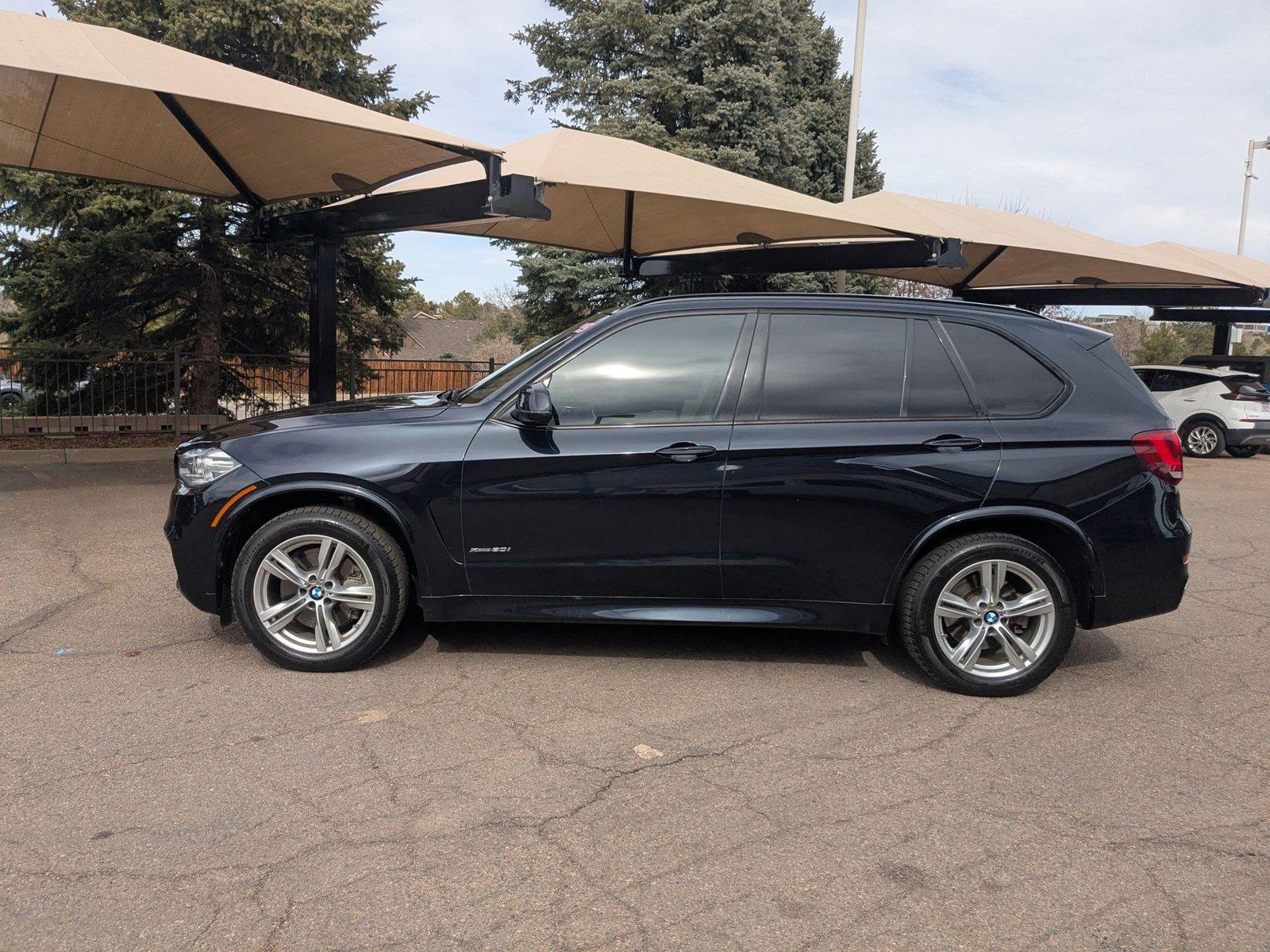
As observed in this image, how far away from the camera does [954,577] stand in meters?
4.38

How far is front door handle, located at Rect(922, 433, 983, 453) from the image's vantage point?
4395 millimetres

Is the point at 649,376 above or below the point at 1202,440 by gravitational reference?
above

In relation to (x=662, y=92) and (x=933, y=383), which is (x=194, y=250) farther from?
(x=933, y=383)

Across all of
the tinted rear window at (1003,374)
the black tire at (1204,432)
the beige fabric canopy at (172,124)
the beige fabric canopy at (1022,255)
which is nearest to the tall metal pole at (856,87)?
the beige fabric canopy at (1022,255)

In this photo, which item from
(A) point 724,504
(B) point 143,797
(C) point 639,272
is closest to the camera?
(B) point 143,797

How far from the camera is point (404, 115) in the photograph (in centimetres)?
1638

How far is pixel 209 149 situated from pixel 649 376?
6566 mm

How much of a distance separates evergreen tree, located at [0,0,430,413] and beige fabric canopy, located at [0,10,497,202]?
415cm

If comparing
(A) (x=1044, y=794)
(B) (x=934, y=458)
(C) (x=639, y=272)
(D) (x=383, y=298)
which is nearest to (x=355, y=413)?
(B) (x=934, y=458)

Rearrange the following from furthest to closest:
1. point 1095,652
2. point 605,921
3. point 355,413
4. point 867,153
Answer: point 867,153 < point 1095,652 < point 355,413 < point 605,921

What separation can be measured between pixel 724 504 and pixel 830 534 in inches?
19.6

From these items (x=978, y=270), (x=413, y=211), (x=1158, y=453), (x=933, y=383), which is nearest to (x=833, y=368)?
(x=933, y=383)

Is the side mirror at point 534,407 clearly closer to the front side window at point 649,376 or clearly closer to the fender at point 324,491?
the front side window at point 649,376

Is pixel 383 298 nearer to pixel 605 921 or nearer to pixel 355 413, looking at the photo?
pixel 355 413
